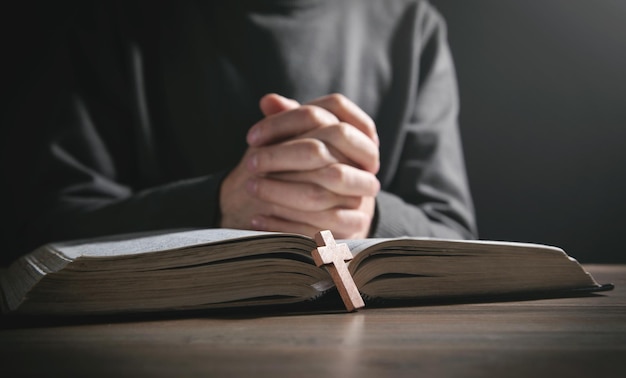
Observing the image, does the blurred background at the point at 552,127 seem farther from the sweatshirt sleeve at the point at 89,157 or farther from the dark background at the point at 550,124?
the sweatshirt sleeve at the point at 89,157

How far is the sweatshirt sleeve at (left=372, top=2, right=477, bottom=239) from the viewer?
1481 millimetres

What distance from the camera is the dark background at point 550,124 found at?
196cm

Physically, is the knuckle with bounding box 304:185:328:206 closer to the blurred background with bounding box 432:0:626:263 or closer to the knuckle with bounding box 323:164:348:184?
the knuckle with bounding box 323:164:348:184

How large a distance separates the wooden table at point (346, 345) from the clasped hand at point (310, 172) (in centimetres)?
40

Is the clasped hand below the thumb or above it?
below

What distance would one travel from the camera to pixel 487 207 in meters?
1.97

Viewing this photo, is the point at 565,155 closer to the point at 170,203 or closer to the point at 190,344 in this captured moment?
the point at 170,203

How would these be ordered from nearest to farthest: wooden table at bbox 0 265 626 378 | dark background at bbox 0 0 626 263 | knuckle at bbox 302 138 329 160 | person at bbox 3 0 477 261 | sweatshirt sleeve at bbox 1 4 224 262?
1. wooden table at bbox 0 265 626 378
2. knuckle at bbox 302 138 329 160
3. sweatshirt sleeve at bbox 1 4 224 262
4. person at bbox 3 0 477 261
5. dark background at bbox 0 0 626 263

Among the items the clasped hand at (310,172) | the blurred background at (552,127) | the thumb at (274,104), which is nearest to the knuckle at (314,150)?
the clasped hand at (310,172)

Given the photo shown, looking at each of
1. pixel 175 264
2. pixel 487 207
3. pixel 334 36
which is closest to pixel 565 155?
pixel 487 207

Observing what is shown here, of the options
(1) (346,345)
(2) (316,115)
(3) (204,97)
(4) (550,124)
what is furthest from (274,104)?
(4) (550,124)

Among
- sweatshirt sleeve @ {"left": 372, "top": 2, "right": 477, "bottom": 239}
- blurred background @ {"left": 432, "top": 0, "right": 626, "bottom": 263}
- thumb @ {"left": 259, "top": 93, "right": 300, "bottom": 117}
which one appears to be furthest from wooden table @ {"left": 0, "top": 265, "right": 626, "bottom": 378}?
blurred background @ {"left": 432, "top": 0, "right": 626, "bottom": 263}

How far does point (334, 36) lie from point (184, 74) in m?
0.38

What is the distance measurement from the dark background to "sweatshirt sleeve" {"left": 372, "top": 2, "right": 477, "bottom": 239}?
289 mm
